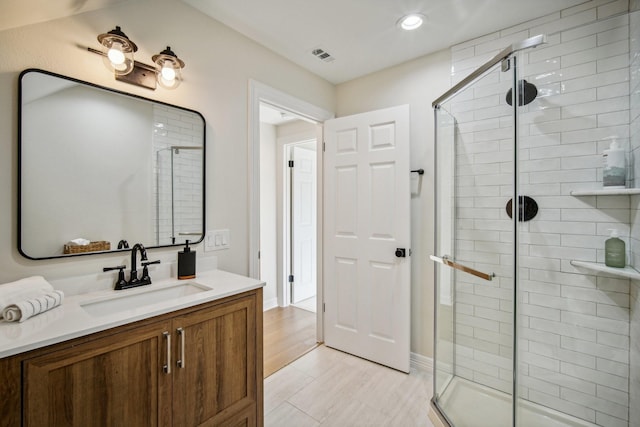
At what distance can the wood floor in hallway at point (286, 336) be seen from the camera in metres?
2.45

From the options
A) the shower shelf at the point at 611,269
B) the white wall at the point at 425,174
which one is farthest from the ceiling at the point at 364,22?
the shower shelf at the point at 611,269

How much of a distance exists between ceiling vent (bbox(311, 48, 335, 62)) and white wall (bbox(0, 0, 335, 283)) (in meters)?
0.23

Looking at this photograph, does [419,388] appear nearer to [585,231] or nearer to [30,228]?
[585,231]

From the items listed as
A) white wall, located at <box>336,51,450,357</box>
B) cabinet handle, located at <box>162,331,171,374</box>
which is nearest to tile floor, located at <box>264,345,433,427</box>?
white wall, located at <box>336,51,450,357</box>

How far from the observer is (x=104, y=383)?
99 centimetres

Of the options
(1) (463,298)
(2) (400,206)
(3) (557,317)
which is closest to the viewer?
(3) (557,317)

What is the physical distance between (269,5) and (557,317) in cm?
252

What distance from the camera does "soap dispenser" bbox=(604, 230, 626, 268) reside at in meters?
1.47

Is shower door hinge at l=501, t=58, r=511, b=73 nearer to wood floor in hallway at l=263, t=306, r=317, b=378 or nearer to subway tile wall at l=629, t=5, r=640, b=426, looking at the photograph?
subway tile wall at l=629, t=5, r=640, b=426

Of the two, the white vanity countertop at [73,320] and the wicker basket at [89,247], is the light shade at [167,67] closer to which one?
A: the wicker basket at [89,247]

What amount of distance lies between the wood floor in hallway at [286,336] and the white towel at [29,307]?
5.12ft

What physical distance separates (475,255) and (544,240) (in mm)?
414

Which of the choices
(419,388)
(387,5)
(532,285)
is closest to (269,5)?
(387,5)

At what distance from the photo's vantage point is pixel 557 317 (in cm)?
169
